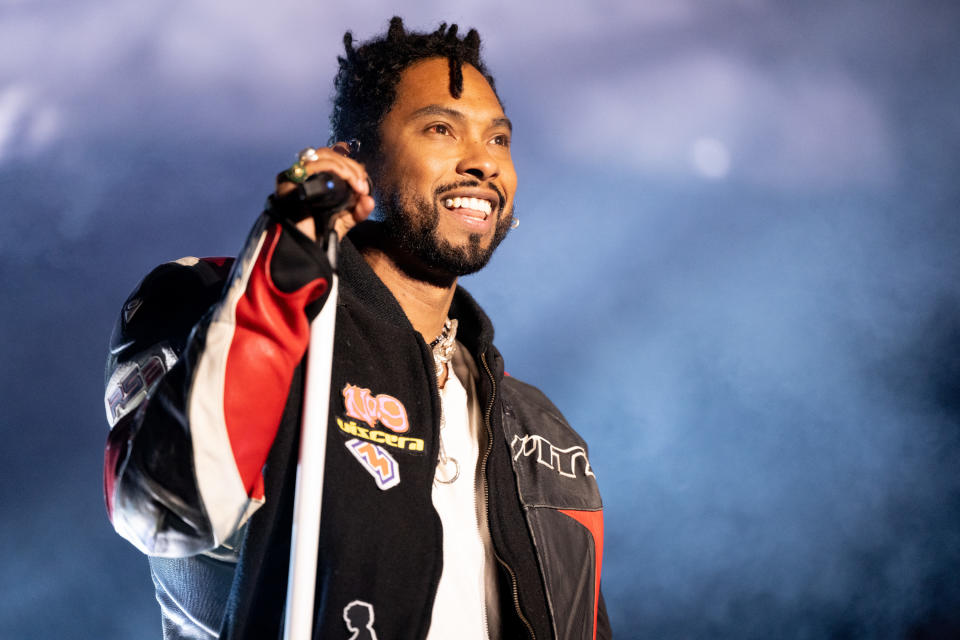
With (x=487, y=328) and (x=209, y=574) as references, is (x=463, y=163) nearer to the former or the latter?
(x=487, y=328)

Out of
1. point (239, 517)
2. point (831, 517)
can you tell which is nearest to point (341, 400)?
point (239, 517)

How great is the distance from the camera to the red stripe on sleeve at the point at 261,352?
1.19m

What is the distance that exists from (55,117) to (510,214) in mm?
1780

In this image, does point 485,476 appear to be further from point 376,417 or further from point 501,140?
point 501,140

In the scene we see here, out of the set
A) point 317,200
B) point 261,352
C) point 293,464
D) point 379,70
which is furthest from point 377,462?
point 379,70

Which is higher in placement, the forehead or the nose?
the forehead

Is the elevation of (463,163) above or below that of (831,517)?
above

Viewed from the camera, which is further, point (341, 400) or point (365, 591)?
point (341, 400)

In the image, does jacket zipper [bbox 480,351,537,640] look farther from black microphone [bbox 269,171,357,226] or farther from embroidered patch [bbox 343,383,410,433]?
black microphone [bbox 269,171,357,226]

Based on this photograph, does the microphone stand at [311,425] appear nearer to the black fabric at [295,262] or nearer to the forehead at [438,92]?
the black fabric at [295,262]

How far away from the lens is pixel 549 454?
203 cm

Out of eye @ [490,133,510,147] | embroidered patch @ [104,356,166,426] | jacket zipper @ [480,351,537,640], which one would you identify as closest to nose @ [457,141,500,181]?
eye @ [490,133,510,147]

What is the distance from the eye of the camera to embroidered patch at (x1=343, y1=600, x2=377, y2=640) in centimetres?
135

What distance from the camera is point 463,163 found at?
1943 mm
